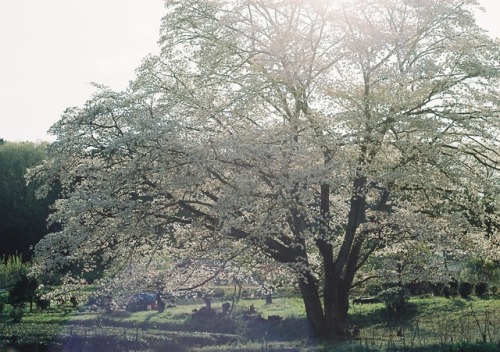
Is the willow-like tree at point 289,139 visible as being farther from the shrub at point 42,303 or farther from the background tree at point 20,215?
the background tree at point 20,215

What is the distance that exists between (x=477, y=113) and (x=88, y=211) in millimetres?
11801

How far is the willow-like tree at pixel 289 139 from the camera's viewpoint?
1672 centimetres

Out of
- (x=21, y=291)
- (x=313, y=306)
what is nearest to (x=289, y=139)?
(x=313, y=306)

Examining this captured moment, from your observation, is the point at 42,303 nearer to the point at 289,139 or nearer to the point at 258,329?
the point at 258,329

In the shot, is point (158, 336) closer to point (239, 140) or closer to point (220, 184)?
point (220, 184)

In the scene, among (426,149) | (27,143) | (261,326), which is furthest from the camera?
(27,143)

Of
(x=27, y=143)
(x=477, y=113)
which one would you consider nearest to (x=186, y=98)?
(x=477, y=113)

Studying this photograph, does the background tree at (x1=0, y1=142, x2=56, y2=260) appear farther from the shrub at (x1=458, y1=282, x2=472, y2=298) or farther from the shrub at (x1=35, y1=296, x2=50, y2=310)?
the shrub at (x1=458, y1=282, x2=472, y2=298)

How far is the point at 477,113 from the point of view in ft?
59.8

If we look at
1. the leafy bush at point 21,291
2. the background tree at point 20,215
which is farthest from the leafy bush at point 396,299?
the background tree at point 20,215

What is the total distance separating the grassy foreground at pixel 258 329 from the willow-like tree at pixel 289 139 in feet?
8.17

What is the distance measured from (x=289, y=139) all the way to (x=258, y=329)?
9894 millimetres

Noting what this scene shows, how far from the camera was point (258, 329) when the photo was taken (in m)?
23.4

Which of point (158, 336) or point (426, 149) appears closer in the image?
point (426, 149)
